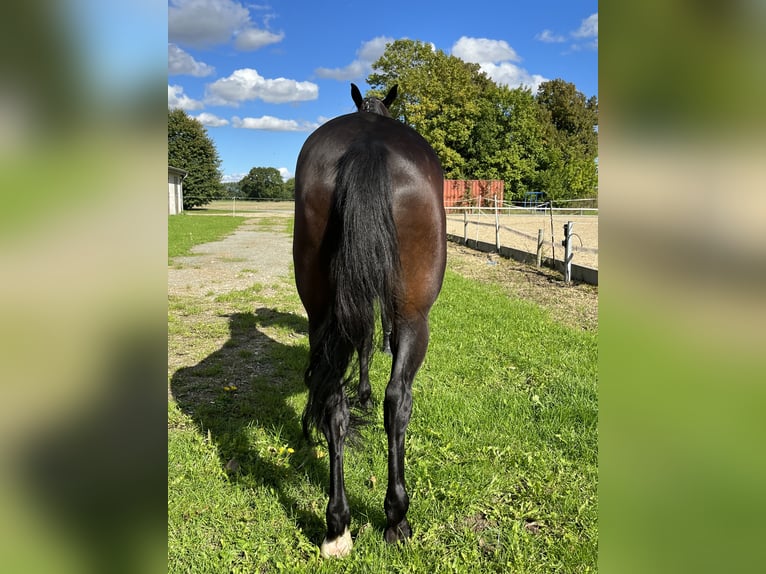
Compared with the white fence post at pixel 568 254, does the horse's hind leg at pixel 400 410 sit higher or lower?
lower

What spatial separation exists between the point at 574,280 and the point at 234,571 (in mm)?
8222

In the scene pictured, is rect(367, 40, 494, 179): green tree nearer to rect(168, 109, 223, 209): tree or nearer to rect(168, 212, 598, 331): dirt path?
rect(168, 109, 223, 209): tree

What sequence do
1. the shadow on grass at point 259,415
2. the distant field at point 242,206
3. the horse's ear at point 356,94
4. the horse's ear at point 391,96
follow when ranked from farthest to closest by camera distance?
the distant field at point 242,206 < the horse's ear at point 356,94 < the horse's ear at point 391,96 < the shadow on grass at point 259,415

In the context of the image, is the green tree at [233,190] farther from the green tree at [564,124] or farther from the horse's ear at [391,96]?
the horse's ear at [391,96]

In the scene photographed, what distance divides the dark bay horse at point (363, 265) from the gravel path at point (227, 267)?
21.4 ft

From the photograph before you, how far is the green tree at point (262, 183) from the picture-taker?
73.5 m

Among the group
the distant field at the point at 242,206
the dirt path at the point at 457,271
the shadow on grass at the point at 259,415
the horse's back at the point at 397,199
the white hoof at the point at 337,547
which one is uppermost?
the distant field at the point at 242,206

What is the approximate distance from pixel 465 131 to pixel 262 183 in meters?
42.6

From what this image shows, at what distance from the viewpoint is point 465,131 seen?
4306cm

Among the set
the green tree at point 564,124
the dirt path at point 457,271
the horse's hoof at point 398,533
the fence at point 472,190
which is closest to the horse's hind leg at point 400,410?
the horse's hoof at point 398,533

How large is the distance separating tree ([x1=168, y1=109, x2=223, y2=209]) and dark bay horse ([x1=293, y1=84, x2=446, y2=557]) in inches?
1906
